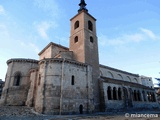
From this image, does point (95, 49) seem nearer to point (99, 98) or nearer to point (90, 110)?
point (99, 98)

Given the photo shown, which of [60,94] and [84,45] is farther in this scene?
[84,45]

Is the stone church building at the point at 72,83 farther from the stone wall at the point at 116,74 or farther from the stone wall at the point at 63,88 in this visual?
the stone wall at the point at 116,74

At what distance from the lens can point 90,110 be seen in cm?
1909

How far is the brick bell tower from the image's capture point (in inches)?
893

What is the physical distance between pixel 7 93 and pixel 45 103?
383 inches

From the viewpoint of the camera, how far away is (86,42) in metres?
23.8

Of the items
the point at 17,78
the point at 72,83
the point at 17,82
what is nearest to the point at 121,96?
the point at 72,83

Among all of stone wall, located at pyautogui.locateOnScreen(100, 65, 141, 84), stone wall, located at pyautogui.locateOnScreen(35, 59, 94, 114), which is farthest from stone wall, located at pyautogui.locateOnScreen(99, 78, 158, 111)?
stone wall, located at pyautogui.locateOnScreen(100, 65, 141, 84)

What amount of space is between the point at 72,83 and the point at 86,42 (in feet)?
27.5

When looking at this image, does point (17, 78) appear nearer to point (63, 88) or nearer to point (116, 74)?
point (63, 88)

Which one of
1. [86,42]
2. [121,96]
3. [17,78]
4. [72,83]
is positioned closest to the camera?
[72,83]

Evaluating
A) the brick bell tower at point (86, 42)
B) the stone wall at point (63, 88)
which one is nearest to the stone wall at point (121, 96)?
the brick bell tower at point (86, 42)

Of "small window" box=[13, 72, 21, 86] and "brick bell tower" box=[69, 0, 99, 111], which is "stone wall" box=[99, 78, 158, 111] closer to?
"brick bell tower" box=[69, 0, 99, 111]

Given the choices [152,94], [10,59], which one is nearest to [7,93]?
[10,59]
